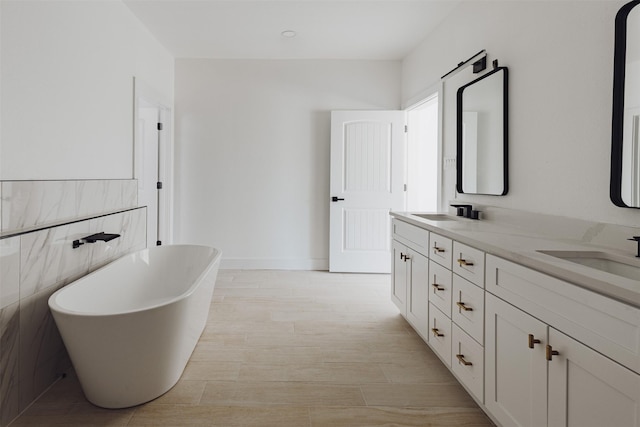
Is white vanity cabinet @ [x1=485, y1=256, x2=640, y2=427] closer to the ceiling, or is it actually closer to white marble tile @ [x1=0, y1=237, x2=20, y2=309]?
white marble tile @ [x1=0, y1=237, x2=20, y2=309]

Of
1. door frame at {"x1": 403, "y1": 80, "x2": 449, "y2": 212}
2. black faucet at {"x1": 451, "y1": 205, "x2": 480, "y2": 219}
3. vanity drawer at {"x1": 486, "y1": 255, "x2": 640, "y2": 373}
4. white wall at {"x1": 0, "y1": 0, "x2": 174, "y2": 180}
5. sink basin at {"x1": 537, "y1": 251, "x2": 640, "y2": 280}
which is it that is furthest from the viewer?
door frame at {"x1": 403, "y1": 80, "x2": 449, "y2": 212}

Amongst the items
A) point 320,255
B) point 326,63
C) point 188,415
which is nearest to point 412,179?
point 320,255

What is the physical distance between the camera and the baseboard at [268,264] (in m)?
4.77

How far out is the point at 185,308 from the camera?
73.1 inches

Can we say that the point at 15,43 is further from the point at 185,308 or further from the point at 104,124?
the point at 185,308

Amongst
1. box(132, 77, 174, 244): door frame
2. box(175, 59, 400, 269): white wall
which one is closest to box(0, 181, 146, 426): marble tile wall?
box(132, 77, 174, 244): door frame

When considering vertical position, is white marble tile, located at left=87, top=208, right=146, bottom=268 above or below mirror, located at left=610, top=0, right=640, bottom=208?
below

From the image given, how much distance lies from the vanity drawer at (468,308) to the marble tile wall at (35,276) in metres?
2.16

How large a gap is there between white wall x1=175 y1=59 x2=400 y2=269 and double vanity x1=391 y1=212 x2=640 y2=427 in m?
2.63

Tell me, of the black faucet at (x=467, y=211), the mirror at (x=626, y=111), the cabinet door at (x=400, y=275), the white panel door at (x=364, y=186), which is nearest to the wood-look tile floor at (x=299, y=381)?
the cabinet door at (x=400, y=275)

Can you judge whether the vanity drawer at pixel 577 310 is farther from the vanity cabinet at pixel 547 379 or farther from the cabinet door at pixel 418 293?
the cabinet door at pixel 418 293

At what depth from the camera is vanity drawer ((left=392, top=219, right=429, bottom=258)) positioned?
95.0 inches

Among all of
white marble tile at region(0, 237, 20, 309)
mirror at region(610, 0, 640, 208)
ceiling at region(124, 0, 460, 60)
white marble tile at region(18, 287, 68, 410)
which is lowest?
white marble tile at region(18, 287, 68, 410)

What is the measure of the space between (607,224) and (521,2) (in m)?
1.47
